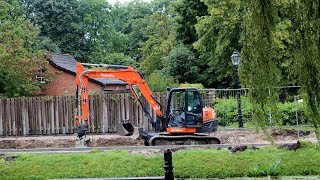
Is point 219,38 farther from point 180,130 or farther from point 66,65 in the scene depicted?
point 180,130

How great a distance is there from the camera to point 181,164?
41.9ft

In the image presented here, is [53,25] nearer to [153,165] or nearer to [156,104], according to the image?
[156,104]

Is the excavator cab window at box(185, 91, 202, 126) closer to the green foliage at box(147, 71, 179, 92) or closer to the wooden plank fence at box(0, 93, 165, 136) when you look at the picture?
the wooden plank fence at box(0, 93, 165, 136)

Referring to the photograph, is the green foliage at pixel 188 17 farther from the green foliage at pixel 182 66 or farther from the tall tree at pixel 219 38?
the tall tree at pixel 219 38

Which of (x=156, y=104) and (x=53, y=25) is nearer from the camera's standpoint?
(x=156, y=104)

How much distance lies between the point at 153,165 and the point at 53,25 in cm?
4840

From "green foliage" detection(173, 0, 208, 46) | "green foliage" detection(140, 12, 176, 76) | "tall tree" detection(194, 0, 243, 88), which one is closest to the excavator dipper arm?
"tall tree" detection(194, 0, 243, 88)

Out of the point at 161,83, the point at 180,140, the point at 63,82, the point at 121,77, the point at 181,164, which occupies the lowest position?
the point at 181,164

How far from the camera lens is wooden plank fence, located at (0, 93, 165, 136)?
2477 centimetres

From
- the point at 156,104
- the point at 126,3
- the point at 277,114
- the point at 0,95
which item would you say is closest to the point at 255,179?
the point at 277,114

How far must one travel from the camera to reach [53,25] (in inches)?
2312

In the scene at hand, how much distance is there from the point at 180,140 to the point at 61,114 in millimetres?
9965

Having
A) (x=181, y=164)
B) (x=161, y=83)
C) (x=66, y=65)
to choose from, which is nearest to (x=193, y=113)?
(x=181, y=164)

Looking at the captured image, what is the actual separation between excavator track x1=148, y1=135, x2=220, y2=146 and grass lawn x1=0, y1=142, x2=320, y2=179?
10.8ft
